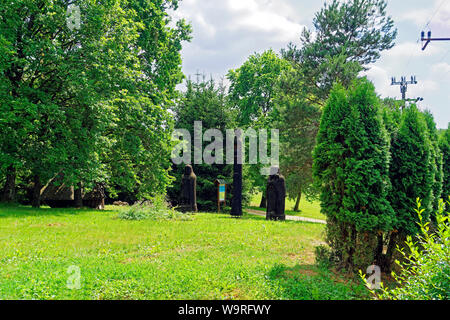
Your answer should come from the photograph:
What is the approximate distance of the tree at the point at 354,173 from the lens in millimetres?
5559

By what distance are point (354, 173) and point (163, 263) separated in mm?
4042

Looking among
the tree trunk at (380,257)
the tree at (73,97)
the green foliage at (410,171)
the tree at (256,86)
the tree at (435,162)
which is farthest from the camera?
the tree at (256,86)

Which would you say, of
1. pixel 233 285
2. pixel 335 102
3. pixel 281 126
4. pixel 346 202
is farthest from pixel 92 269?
pixel 281 126

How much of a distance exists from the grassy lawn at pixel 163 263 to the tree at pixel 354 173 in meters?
0.73

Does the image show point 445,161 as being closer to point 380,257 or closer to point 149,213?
point 380,257

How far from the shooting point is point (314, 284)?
4754 millimetres

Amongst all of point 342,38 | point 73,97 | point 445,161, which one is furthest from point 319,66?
point 73,97

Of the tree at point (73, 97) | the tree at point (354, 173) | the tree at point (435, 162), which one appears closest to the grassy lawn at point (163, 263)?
the tree at point (354, 173)

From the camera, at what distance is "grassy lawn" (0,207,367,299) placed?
4.35 meters

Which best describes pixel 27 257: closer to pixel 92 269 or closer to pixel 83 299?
pixel 92 269

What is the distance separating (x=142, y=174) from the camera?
18.1 m

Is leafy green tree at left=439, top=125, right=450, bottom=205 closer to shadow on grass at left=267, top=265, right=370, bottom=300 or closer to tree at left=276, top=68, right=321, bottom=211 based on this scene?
shadow on grass at left=267, top=265, right=370, bottom=300

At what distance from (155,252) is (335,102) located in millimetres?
5180

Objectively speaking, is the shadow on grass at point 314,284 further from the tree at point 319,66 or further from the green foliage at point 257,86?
the green foliage at point 257,86
